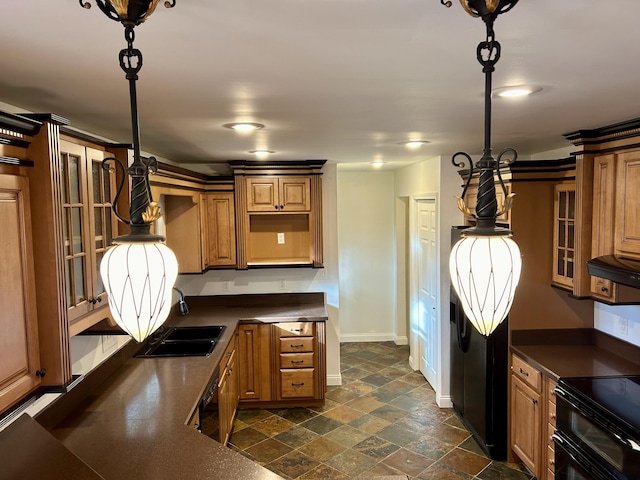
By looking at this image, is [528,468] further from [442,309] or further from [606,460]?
[442,309]

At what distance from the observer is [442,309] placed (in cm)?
454

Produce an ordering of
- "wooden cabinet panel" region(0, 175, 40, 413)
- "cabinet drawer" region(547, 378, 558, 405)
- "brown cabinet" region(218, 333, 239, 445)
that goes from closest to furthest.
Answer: "wooden cabinet panel" region(0, 175, 40, 413)
"cabinet drawer" region(547, 378, 558, 405)
"brown cabinet" region(218, 333, 239, 445)

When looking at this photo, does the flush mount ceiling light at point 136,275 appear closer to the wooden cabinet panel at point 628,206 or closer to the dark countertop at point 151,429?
the dark countertop at point 151,429

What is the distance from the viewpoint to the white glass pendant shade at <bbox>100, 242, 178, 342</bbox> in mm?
1038

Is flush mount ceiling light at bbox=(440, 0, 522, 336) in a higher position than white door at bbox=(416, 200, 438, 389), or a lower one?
higher

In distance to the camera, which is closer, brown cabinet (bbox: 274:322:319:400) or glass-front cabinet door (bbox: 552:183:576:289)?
glass-front cabinet door (bbox: 552:183:576:289)

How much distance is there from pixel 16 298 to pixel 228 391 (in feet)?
8.28

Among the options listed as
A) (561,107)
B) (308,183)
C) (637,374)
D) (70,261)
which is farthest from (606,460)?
(308,183)

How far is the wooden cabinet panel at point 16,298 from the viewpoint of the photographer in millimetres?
1447

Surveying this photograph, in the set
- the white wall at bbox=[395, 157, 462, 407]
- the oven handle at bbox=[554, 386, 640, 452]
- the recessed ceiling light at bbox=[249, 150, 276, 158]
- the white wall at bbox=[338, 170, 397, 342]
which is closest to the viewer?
the oven handle at bbox=[554, 386, 640, 452]

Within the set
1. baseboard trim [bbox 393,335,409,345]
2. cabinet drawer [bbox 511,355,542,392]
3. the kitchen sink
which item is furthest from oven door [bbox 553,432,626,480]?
baseboard trim [bbox 393,335,409,345]

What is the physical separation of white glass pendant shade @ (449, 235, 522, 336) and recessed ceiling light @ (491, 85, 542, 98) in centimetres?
98

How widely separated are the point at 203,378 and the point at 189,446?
85 centimetres

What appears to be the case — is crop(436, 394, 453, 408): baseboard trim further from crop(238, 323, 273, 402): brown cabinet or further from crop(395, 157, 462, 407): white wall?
crop(238, 323, 273, 402): brown cabinet
